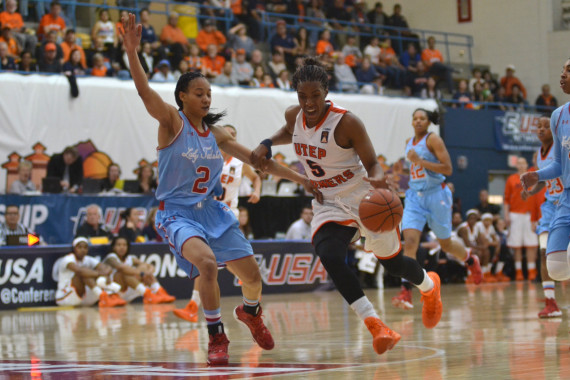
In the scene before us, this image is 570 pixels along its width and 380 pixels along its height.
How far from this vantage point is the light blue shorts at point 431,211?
10055mm

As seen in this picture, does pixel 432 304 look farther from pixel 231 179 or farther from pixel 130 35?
pixel 231 179

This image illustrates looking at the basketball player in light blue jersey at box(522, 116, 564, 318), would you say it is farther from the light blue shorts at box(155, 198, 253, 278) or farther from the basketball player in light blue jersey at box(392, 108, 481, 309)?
the light blue shorts at box(155, 198, 253, 278)

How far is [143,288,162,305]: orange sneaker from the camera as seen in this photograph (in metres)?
13.5

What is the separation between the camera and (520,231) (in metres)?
17.9

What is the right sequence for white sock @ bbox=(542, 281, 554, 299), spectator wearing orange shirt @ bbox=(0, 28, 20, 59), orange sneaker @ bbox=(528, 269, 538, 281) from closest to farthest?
white sock @ bbox=(542, 281, 554, 299) → spectator wearing orange shirt @ bbox=(0, 28, 20, 59) → orange sneaker @ bbox=(528, 269, 538, 281)

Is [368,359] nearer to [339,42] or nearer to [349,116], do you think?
[349,116]

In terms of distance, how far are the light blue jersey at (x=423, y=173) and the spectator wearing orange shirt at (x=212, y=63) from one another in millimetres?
8214

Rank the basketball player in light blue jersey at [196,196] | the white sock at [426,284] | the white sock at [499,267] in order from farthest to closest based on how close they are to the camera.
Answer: the white sock at [499,267]
the white sock at [426,284]
the basketball player in light blue jersey at [196,196]

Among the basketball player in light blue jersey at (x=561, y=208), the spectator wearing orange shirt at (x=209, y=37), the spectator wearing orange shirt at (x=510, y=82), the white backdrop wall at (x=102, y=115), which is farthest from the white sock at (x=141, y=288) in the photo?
the spectator wearing orange shirt at (x=510, y=82)

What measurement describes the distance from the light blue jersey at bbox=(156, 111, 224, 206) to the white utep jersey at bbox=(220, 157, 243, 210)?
411 cm

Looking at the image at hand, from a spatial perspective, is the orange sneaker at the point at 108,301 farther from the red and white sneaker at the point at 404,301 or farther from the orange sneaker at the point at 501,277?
the orange sneaker at the point at 501,277

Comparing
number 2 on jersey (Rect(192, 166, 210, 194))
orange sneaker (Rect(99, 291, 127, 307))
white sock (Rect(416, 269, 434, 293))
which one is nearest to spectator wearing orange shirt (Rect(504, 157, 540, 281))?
orange sneaker (Rect(99, 291, 127, 307))

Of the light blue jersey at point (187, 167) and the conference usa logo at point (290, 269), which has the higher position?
the light blue jersey at point (187, 167)

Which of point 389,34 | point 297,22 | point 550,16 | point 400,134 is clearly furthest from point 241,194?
point 550,16
